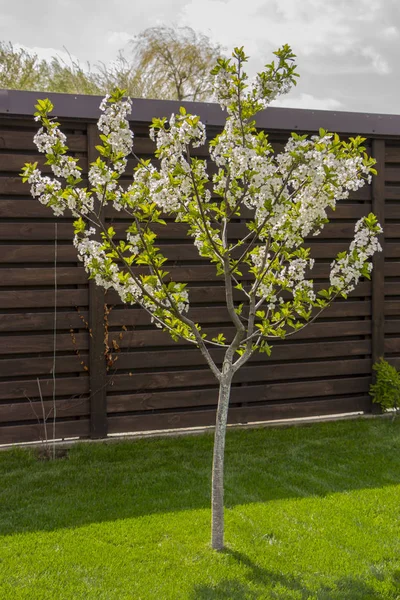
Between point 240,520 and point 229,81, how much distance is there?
2.24 metres

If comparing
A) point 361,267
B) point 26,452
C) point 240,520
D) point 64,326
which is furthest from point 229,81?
point 26,452

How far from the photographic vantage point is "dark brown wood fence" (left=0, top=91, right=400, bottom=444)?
4.78m

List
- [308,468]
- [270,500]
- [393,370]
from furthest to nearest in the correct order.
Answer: [393,370]
[308,468]
[270,500]

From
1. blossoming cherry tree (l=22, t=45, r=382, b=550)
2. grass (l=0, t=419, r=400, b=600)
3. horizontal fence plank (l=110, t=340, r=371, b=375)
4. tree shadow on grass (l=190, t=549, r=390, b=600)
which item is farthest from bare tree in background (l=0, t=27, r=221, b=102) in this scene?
tree shadow on grass (l=190, t=549, r=390, b=600)

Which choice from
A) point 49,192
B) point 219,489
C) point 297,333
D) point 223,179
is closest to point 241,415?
point 297,333

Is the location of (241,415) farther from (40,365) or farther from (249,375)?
(40,365)

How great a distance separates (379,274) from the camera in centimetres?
571

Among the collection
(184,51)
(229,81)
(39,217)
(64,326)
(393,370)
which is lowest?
(393,370)

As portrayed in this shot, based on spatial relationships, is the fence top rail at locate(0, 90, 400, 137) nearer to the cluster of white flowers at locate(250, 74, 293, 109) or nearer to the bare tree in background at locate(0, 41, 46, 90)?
the cluster of white flowers at locate(250, 74, 293, 109)

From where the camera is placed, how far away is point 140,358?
5.05m

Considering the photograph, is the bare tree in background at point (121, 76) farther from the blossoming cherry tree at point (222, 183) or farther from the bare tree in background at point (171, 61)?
the blossoming cherry tree at point (222, 183)

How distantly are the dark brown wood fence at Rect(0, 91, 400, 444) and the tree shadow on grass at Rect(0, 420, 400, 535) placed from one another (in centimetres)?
30

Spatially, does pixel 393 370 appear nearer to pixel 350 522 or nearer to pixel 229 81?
pixel 350 522

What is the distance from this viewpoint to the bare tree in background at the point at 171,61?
1902cm
